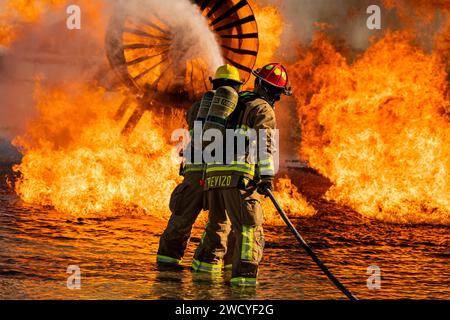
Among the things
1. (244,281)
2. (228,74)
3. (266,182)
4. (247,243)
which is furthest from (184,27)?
(244,281)

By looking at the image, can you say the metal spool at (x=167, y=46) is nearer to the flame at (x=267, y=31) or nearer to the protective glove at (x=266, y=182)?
the flame at (x=267, y=31)

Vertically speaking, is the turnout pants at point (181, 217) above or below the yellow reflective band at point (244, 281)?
above

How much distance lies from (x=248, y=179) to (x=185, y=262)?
65.3 inches

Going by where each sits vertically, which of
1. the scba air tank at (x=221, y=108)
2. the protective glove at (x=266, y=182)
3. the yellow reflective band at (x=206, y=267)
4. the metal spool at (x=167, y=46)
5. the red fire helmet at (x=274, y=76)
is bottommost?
the yellow reflective band at (x=206, y=267)

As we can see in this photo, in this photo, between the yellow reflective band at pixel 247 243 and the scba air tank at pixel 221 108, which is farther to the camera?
the scba air tank at pixel 221 108

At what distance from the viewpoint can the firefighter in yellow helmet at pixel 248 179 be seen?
246 inches

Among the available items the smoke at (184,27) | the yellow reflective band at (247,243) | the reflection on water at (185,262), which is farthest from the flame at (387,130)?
the yellow reflective band at (247,243)

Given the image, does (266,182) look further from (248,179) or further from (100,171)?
(100,171)

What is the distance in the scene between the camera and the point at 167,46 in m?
14.5

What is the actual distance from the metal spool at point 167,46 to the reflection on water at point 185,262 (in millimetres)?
4234

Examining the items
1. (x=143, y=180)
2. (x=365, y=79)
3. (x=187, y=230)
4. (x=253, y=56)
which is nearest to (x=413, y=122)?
(x=365, y=79)

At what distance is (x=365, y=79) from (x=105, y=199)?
6.37m

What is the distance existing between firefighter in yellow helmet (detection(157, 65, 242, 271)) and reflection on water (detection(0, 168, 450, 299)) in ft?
0.94

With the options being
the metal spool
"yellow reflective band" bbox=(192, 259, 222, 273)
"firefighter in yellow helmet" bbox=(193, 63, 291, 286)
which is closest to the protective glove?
"firefighter in yellow helmet" bbox=(193, 63, 291, 286)
